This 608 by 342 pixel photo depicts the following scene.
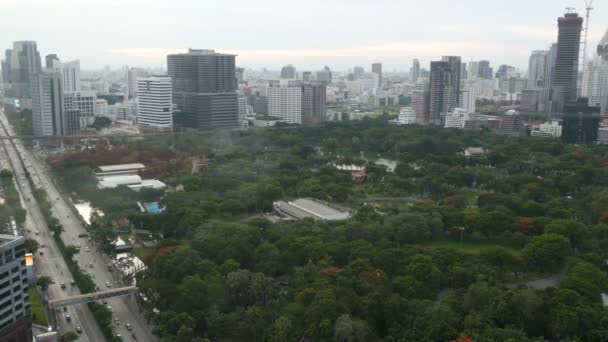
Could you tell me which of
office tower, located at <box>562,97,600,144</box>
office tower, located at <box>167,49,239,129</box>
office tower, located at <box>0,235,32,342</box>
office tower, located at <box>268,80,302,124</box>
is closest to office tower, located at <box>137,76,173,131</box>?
office tower, located at <box>167,49,239,129</box>

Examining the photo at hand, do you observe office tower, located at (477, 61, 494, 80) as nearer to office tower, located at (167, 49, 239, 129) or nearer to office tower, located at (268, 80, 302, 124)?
office tower, located at (268, 80, 302, 124)

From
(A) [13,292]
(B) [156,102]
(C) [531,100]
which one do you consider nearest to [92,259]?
(A) [13,292]

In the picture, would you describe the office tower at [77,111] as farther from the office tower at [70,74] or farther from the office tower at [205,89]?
the office tower at [70,74]

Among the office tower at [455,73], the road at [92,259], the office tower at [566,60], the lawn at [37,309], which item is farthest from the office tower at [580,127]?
the lawn at [37,309]

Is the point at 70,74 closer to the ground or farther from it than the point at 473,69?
closer to the ground

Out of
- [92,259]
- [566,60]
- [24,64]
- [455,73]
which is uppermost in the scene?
[566,60]

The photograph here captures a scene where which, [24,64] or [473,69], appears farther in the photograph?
[473,69]

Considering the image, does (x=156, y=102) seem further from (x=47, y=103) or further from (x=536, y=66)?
(x=536, y=66)
